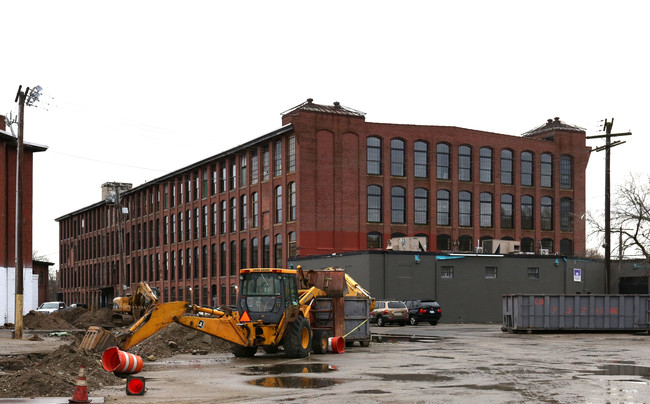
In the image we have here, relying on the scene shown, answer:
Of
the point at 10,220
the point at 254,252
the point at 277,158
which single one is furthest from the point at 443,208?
the point at 10,220

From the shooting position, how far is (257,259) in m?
68.4

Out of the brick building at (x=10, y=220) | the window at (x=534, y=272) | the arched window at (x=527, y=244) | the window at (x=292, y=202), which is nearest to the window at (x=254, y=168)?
the window at (x=292, y=202)

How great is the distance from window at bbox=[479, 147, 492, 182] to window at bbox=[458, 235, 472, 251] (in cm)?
511

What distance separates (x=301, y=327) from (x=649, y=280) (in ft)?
138

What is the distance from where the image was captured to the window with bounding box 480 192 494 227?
225 feet

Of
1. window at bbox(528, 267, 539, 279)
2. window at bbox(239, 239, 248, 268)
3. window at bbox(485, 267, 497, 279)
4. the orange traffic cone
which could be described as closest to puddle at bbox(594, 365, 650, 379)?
the orange traffic cone

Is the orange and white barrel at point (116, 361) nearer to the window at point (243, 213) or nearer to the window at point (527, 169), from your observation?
the window at point (243, 213)

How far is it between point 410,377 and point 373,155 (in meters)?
47.2

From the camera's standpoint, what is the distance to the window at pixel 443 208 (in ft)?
219

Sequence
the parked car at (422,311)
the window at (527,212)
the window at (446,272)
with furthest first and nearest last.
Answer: the window at (527,212)
the window at (446,272)
the parked car at (422,311)

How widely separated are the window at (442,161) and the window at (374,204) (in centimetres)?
574

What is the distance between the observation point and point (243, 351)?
2325cm

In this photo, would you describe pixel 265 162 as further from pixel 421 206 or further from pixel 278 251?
pixel 421 206

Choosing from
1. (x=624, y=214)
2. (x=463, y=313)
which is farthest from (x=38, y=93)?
(x=624, y=214)
